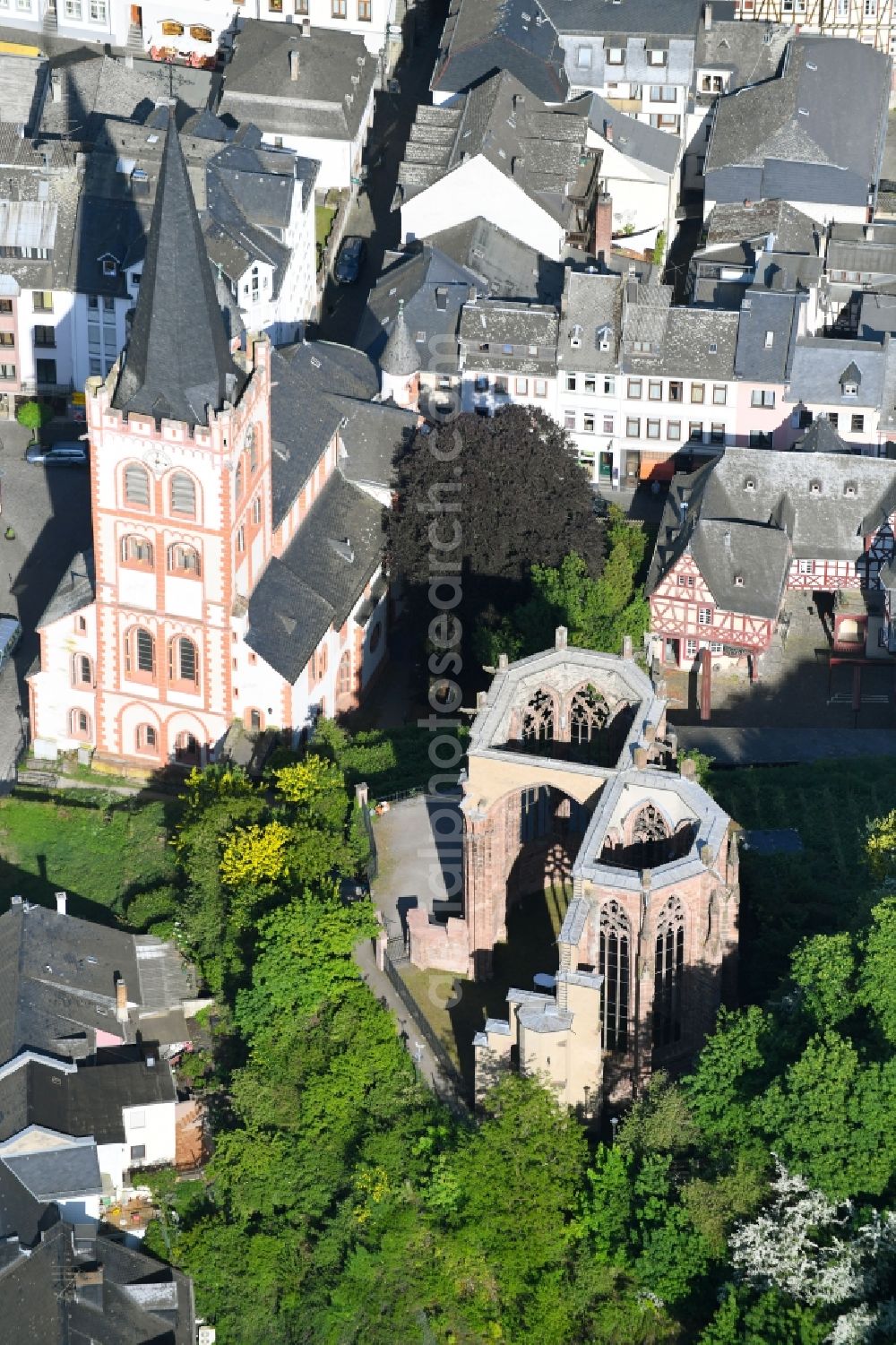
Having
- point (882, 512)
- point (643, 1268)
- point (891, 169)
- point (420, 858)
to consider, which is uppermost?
point (891, 169)

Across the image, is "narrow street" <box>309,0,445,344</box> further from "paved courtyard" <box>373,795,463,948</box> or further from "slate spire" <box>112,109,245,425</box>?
"paved courtyard" <box>373,795,463,948</box>

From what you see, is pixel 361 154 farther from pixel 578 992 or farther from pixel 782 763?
pixel 578 992

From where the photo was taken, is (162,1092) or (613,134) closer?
(162,1092)

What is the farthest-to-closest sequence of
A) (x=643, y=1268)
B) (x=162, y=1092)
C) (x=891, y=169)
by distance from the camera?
1. (x=891, y=169)
2. (x=162, y=1092)
3. (x=643, y=1268)

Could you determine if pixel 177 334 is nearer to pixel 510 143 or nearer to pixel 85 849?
pixel 85 849

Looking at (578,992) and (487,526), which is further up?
(487,526)

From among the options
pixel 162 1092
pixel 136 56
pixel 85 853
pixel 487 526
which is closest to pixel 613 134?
pixel 136 56

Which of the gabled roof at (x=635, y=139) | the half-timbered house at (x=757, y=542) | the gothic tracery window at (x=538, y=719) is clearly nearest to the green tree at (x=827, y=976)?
the gothic tracery window at (x=538, y=719)

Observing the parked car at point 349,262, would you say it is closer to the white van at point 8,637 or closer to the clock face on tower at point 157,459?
the white van at point 8,637

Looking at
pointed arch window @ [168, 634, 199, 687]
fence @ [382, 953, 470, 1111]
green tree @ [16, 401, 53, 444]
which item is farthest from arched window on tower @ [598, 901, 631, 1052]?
green tree @ [16, 401, 53, 444]
